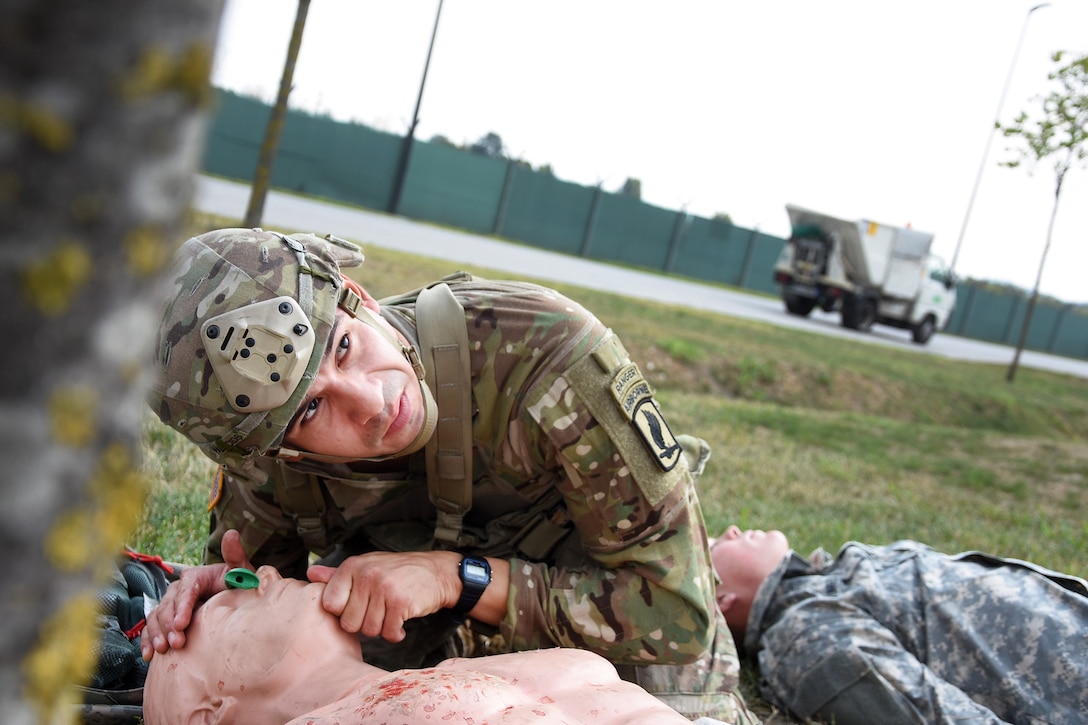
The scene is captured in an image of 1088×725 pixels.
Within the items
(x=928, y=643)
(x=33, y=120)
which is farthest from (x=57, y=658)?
(x=928, y=643)

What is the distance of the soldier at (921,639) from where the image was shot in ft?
9.43

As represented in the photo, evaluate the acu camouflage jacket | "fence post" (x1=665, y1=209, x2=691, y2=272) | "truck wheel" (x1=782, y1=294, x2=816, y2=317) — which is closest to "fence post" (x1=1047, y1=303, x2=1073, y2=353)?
"fence post" (x1=665, y1=209, x2=691, y2=272)

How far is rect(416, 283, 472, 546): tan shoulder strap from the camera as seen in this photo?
7.76 ft

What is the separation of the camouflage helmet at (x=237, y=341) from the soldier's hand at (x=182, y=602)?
371 millimetres

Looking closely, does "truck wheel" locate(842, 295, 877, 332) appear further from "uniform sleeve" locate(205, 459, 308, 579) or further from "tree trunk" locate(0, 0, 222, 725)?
"tree trunk" locate(0, 0, 222, 725)

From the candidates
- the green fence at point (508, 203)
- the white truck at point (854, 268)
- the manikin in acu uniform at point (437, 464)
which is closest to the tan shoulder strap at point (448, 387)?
the manikin in acu uniform at point (437, 464)

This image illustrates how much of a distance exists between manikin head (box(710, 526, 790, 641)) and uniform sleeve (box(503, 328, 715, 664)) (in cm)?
112

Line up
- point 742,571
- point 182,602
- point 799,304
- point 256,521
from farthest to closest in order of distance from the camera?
point 799,304 → point 742,571 → point 256,521 → point 182,602

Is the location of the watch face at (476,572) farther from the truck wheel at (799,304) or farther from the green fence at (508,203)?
the green fence at (508,203)

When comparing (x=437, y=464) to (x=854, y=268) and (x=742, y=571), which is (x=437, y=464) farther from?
(x=854, y=268)

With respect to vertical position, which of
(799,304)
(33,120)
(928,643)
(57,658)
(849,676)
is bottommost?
(849,676)

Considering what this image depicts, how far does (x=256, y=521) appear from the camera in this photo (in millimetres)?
2682

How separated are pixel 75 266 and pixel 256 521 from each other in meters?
2.37

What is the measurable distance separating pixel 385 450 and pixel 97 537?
1661mm
